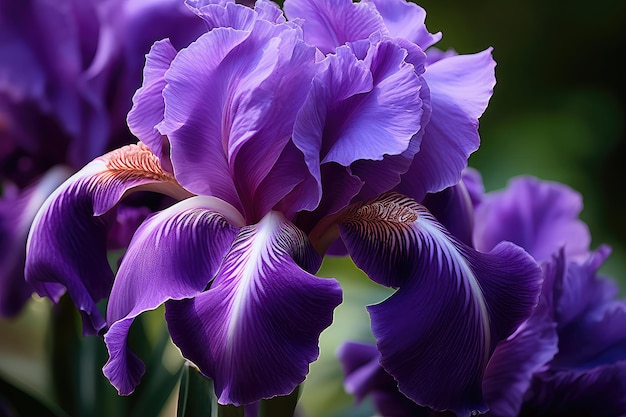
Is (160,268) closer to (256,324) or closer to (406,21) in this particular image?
(256,324)

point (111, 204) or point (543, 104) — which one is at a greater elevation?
point (111, 204)

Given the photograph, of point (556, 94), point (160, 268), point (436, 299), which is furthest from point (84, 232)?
point (556, 94)

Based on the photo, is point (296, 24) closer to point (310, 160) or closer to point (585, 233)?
point (310, 160)

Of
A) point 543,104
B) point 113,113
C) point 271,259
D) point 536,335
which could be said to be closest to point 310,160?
point 271,259

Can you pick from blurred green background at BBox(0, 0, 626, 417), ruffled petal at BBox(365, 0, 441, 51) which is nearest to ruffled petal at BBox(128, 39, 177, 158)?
ruffled petal at BBox(365, 0, 441, 51)

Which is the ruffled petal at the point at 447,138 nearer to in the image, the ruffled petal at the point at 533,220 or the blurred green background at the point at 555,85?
the ruffled petal at the point at 533,220

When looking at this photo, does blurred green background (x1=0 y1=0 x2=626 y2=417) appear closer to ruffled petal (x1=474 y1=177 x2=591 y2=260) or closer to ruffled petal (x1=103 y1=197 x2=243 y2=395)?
ruffled petal (x1=474 y1=177 x2=591 y2=260)
